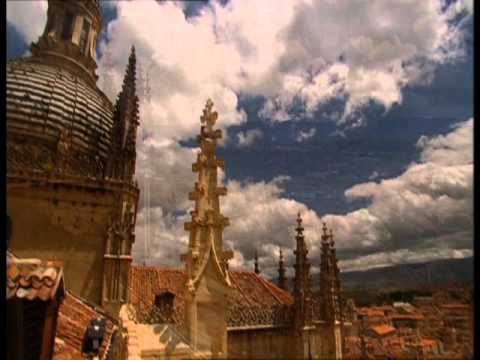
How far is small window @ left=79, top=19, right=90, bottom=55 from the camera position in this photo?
7544mm

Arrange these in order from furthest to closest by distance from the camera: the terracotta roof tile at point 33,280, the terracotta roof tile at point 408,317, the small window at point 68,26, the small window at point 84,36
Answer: the small window at point 68,26
the small window at point 84,36
the terracotta roof tile at point 408,317
the terracotta roof tile at point 33,280

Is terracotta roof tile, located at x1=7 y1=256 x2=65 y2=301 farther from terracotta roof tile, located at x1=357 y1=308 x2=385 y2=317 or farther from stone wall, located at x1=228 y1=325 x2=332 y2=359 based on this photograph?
terracotta roof tile, located at x1=357 y1=308 x2=385 y2=317

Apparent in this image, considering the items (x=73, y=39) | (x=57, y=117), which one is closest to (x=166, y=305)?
(x=57, y=117)

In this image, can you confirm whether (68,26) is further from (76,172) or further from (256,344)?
(256,344)

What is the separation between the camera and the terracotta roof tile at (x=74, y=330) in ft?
9.10

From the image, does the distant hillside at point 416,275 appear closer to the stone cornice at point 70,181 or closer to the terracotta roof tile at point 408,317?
the terracotta roof tile at point 408,317

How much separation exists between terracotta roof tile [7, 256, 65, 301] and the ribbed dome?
348 cm

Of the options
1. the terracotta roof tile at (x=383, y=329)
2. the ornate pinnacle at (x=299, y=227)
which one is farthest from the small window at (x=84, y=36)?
the terracotta roof tile at (x=383, y=329)

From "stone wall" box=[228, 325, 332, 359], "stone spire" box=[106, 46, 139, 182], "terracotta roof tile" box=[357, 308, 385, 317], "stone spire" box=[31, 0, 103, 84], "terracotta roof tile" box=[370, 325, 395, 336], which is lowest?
"stone wall" box=[228, 325, 332, 359]

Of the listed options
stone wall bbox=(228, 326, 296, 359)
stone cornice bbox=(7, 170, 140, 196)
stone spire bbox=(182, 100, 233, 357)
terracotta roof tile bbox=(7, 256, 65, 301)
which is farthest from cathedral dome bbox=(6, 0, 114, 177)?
stone wall bbox=(228, 326, 296, 359)

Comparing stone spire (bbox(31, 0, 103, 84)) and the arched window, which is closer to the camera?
the arched window

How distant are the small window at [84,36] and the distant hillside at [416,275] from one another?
24.0ft

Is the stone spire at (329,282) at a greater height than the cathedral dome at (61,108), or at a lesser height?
lesser

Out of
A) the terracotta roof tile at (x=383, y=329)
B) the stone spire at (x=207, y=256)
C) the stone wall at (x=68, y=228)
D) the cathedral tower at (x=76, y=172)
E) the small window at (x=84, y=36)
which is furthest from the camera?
the small window at (x=84, y=36)
